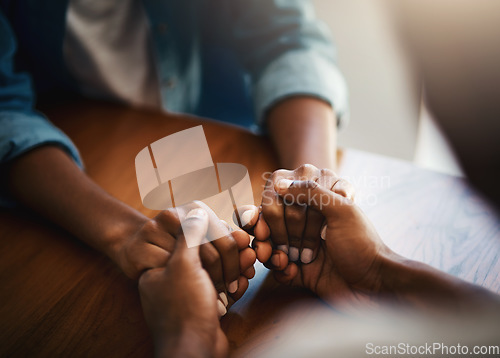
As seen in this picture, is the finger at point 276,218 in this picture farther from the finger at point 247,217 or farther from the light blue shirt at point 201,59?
the light blue shirt at point 201,59

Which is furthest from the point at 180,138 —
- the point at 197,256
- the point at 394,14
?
the point at 394,14

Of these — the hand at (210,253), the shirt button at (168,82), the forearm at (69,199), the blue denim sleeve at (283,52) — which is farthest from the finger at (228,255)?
the shirt button at (168,82)

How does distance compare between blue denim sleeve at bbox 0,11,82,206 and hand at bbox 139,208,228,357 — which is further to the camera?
blue denim sleeve at bbox 0,11,82,206

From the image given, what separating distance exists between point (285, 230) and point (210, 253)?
9cm

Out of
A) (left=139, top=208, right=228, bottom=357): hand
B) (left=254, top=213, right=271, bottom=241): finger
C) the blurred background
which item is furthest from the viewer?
the blurred background

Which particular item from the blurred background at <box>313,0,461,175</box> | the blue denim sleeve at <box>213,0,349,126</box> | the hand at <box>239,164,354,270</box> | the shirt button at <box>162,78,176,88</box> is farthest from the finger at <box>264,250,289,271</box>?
the blurred background at <box>313,0,461,175</box>

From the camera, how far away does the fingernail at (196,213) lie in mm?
361

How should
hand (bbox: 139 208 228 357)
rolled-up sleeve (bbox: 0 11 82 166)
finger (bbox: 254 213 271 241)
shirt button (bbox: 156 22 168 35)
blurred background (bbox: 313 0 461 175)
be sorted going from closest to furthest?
hand (bbox: 139 208 228 357) → finger (bbox: 254 213 271 241) → rolled-up sleeve (bbox: 0 11 82 166) → shirt button (bbox: 156 22 168 35) → blurred background (bbox: 313 0 461 175)

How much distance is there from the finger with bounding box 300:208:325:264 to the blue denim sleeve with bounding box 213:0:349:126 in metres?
0.24

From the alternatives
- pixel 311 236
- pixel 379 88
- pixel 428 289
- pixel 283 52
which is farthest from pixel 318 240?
pixel 379 88

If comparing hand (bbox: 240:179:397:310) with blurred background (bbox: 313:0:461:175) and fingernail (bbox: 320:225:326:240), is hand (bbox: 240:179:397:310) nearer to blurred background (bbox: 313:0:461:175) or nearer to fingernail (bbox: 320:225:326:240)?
fingernail (bbox: 320:225:326:240)

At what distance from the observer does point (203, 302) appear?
308 mm

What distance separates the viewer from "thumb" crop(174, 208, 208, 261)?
0.34 m

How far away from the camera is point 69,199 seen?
17.9 inches
